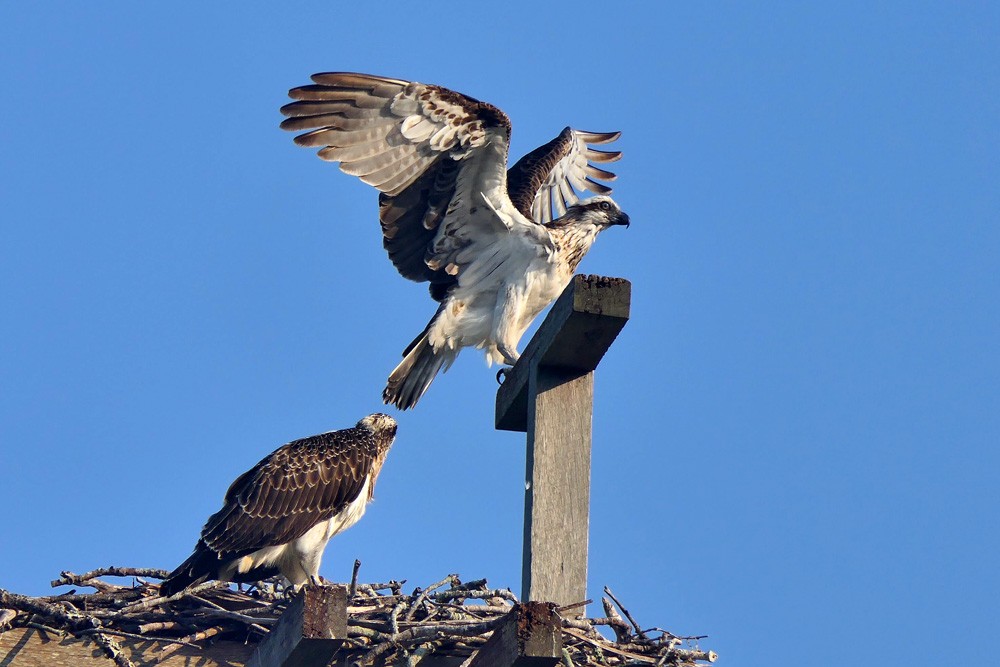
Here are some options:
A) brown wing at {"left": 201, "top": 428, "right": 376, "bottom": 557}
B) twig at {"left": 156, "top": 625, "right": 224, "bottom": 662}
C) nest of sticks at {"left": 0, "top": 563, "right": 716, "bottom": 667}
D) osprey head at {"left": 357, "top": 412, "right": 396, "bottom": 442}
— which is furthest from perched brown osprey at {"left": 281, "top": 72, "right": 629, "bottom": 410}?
twig at {"left": 156, "top": 625, "right": 224, "bottom": 662}

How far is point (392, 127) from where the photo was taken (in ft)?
25.2

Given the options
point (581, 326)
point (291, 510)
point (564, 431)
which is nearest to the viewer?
point (581, 326)

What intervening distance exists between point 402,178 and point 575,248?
47.1 inches

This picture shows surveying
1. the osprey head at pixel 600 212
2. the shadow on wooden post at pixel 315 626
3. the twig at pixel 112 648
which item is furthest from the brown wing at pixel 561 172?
the shadow on wooden post at pixel 315 626

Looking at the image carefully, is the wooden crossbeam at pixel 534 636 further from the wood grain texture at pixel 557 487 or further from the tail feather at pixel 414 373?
the tail feather at pixel 414 373

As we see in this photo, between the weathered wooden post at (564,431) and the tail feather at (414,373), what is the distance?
3.96 metres

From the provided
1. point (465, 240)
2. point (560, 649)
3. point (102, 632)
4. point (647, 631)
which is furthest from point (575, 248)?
point (560, 649)

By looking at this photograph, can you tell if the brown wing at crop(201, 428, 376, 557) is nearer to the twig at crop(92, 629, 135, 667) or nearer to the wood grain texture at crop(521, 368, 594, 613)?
the twig at crop(92, 629, 135, 667)

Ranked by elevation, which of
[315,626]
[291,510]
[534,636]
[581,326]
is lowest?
[534,636]

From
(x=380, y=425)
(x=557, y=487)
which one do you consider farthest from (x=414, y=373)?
(x=557, y=487)

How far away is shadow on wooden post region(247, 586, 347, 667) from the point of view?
3820 millimetres

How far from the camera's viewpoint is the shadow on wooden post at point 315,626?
3820 mm

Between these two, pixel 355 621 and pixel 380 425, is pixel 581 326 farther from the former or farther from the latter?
pixel 380 425

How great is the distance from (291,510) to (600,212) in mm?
2969
